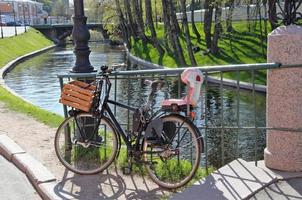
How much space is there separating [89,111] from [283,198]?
2.49 metres

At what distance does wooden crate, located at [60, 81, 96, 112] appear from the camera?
5.85 m

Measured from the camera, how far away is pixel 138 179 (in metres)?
5.86

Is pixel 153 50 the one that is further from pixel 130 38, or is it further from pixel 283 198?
pixel 283 198

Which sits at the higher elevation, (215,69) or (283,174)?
(215,69)

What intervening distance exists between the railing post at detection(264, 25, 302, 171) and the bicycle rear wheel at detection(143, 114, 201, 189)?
89 centimetres

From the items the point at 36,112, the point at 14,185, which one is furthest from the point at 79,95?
the point at 36,112

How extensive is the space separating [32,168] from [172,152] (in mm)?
2087

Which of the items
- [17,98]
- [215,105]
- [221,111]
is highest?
[221,111]

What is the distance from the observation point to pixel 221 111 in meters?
6.35

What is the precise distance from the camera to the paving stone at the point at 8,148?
291 inches

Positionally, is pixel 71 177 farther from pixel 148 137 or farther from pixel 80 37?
pixel 80 37

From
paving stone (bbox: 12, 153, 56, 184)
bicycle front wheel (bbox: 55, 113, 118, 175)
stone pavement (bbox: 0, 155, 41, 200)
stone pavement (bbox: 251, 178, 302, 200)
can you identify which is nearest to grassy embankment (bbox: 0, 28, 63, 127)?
paving stone (bbox: 12, 153, 56, 184)

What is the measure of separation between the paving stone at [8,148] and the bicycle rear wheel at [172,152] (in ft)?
8.64

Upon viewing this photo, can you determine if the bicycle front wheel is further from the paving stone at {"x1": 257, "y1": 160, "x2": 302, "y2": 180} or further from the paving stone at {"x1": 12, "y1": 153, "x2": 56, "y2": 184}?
the paving stone at {"x1": 257, "y1": 160, "x2": 302, "y2": 180}
